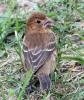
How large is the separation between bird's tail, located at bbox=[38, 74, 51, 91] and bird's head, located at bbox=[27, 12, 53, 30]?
1.19 metres

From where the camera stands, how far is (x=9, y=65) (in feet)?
30.0

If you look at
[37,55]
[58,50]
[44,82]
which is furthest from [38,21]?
[44,82]

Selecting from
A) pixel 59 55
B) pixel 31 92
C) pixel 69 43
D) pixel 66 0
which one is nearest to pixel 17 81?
pixel 31 92

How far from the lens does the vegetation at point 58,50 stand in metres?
8.26

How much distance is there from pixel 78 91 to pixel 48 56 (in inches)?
38.0

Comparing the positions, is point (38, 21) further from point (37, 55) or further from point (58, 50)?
point (37, 55)

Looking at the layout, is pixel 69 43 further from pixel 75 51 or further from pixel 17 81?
pixel 17 81

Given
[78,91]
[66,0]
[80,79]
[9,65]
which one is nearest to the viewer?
[78,91]

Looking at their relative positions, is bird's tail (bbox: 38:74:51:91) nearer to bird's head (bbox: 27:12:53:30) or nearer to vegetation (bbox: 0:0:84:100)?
vegetation (bbox: 0:0:84:100)

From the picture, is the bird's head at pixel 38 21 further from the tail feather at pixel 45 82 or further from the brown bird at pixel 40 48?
the tail feather at pixel 45 82

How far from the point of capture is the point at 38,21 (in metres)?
9.28

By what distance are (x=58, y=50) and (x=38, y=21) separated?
0.59 m

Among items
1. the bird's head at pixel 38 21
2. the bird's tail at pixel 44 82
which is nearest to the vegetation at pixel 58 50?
the bird's tail at pixel 44 82

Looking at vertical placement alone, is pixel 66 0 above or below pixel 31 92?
above
